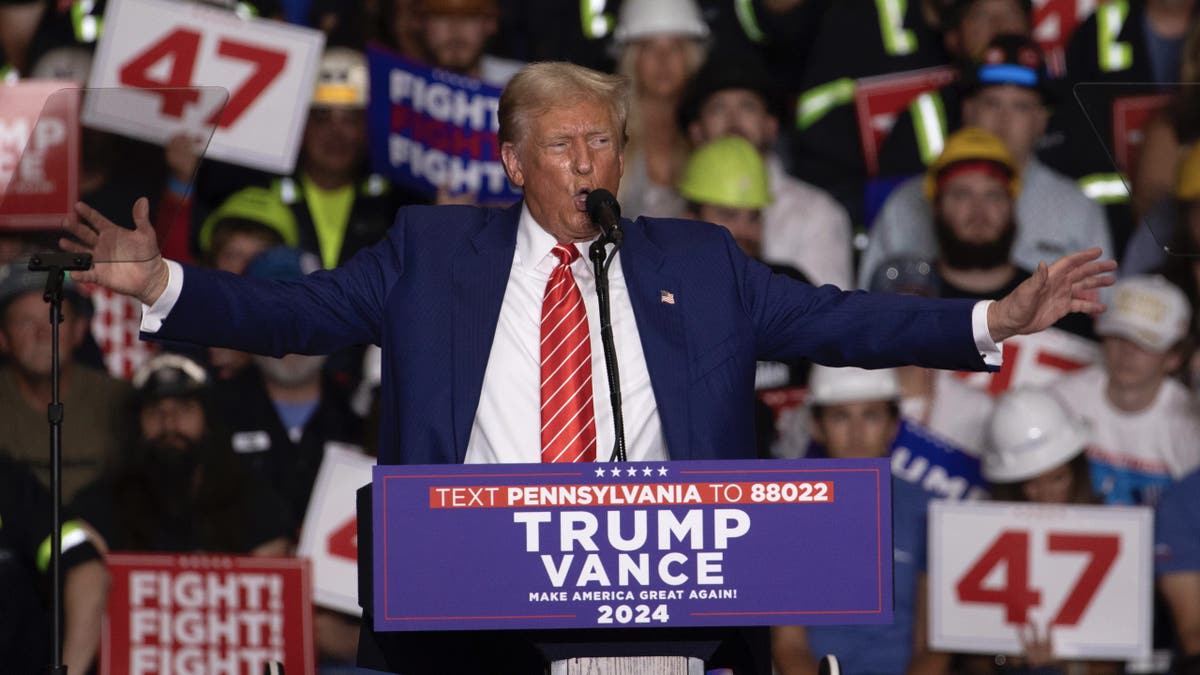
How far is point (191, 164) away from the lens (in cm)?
371

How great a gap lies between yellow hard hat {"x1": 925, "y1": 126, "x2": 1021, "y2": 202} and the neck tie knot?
3665mm

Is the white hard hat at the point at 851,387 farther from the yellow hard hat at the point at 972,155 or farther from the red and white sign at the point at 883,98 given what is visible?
the red and white sign at the point at 883,98

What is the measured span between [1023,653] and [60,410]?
3.69m

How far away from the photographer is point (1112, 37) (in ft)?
24.3

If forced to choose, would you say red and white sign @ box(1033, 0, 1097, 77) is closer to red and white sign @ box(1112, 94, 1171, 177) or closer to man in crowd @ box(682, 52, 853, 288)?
man in crowd @ box(682, 52, 853, 288)

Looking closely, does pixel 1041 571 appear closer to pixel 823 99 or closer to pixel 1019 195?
pixel 1019 195

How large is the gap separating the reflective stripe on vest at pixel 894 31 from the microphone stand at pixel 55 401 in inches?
182

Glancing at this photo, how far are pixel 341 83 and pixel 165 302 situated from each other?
13.7 feet

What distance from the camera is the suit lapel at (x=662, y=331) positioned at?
10.6 ft

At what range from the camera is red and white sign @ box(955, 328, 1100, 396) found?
674 cm

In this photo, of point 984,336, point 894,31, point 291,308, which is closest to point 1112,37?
point 894,31

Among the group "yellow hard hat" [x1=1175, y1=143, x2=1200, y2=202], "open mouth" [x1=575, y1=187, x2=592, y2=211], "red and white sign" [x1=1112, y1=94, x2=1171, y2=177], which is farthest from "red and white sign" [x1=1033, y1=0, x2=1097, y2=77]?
"open mouth" [x1=575, y1=187, x2=592, y2=211]

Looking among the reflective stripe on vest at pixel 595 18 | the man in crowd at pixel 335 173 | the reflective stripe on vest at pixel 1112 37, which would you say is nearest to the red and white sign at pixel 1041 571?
the reflective stripe on vest at pixel 1112 37

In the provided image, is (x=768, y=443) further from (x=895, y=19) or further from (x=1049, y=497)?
(x=895, y=19)
